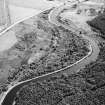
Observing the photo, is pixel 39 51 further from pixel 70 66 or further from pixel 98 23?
pixel 98 23

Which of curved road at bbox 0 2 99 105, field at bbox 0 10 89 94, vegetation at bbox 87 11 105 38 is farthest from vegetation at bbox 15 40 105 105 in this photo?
vegetation at bbox 87 11 105 38

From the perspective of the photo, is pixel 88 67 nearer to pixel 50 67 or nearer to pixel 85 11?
pixel 50 67

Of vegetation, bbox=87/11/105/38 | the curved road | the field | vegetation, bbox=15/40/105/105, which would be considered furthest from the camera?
vegetation, bbox=87/11/105/38

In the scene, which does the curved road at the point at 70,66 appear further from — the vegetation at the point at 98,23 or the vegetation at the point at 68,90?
the vegetation at the point at 98,23

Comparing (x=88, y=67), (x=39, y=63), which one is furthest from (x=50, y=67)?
(x=88, y=67)

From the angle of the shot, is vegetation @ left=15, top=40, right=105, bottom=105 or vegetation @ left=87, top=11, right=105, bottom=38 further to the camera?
vegetation @ left=87, top=11, right=105, bottom=38

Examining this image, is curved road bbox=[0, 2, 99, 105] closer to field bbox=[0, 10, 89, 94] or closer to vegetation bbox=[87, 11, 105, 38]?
field bbox=[0, 10, 89, 94]

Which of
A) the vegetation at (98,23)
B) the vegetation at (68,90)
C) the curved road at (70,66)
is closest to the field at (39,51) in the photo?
the curved road at (70,66)

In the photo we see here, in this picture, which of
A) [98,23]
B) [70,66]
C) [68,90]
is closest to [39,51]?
[70,66]

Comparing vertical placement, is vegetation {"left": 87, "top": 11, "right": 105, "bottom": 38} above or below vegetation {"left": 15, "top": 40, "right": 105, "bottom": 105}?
above

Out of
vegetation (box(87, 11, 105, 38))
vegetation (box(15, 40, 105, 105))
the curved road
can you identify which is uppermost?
vegetation (box(87, 11, 105, 38))

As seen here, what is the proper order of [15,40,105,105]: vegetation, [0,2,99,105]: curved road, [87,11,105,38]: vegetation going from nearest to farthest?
[15,40,105,105]: vegetation, [0,2,99,105]: curved road, [87,11,105,38]: vegetation
